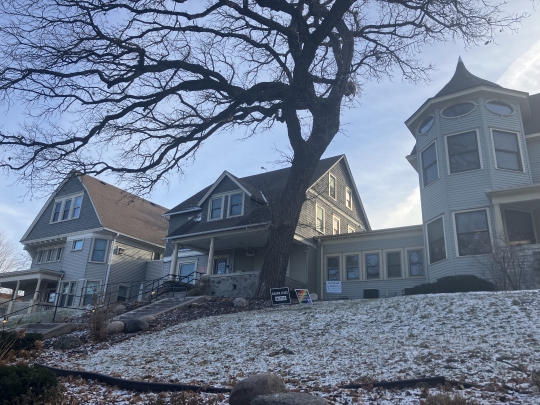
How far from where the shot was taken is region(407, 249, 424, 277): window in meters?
20.0

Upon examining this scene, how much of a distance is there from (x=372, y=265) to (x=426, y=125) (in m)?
6.72

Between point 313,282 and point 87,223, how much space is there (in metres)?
15.1

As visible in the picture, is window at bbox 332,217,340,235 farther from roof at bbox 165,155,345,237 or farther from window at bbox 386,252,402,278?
window at bbox 386,252,402,278

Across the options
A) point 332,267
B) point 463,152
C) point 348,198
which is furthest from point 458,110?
point 348,198

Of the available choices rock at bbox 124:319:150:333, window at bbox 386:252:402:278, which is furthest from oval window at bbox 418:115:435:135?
rock at bbox 124:319:150:333

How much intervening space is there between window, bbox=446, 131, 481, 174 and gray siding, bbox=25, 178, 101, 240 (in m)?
20.5

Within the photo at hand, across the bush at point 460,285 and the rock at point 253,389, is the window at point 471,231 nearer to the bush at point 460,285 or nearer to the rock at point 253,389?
the bush at point 460,285

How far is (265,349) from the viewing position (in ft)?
28.1

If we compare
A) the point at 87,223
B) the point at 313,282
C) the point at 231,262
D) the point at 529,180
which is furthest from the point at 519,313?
the point at 87,223

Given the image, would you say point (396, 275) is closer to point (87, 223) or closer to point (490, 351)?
point (490, 351)

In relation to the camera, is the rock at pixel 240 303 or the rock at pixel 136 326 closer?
the rock at pixel 136 326

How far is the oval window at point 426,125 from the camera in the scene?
18.4 meters

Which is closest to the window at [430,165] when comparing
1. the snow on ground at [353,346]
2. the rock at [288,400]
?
the snow on ground at [353,346]

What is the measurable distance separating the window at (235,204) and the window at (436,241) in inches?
376
